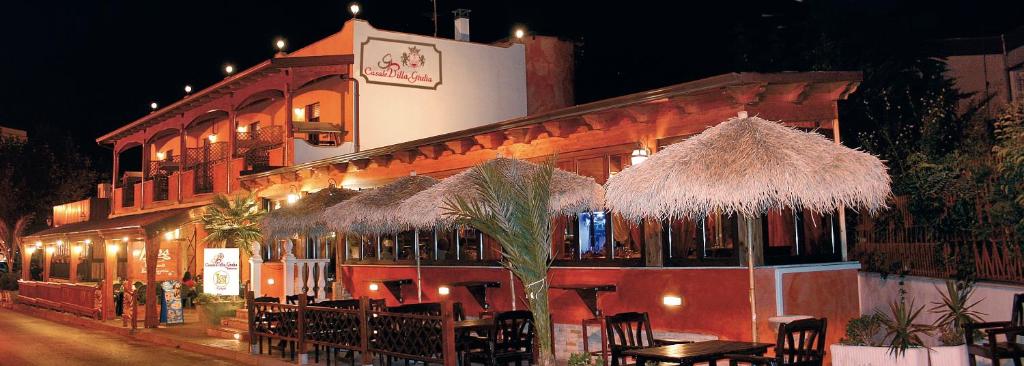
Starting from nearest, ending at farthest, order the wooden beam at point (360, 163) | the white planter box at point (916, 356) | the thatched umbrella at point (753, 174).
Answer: the white planter box at point (916, 356)
the thatched umbrella at point (753, 174)
the wooden beam at point (360, 163)

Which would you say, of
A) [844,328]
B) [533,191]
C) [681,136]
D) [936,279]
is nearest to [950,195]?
[936,279]

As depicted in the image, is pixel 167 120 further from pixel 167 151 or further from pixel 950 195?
pixel 950 195

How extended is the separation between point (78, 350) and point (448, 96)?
38.0 feet

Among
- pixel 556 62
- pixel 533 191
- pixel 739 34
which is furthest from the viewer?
pixel 739 34

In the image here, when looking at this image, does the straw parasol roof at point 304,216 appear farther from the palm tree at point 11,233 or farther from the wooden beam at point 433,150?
the palm tree at point 11,233

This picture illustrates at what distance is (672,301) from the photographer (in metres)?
11.8

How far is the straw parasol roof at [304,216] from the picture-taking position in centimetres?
1588

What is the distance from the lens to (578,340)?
13.2m

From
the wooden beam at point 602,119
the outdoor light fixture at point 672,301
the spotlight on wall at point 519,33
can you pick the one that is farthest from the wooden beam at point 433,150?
the spotlight on wall at point 519,33

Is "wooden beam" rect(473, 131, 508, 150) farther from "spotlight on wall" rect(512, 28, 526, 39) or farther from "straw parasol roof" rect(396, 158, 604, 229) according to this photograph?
"spotlight on wall" rect(512, 28, 526, 39)

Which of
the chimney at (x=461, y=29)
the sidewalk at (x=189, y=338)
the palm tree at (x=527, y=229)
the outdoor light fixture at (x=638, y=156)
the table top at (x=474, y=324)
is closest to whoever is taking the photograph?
the palm tree at (x=527, y=229)

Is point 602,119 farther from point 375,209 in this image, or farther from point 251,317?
point 251,317

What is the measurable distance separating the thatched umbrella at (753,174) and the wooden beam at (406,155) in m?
8.30

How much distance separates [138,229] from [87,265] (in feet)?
61.0
